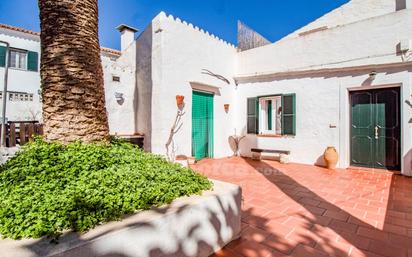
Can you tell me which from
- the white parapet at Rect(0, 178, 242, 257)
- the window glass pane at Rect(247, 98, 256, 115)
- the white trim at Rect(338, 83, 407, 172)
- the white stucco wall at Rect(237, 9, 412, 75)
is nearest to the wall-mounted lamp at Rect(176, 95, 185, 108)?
the window glass pane at Rect(247, 98, 256, 115)

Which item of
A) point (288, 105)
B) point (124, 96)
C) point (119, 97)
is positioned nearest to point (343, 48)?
point (288, 105)

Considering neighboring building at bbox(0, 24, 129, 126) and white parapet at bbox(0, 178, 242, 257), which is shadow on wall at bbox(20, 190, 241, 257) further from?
neighboring building at bbox(0, 24, 129, 126)

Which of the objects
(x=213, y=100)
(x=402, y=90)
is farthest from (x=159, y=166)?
(x=402, y=90)

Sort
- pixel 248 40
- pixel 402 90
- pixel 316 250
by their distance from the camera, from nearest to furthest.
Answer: pixel 316 250 < pixel 402 90 < pixel 248 40

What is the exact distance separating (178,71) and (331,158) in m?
5.43

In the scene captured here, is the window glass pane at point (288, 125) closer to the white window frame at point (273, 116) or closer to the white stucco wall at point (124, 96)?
the white window frame at point (273, 116)

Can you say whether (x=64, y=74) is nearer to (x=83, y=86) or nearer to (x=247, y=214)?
(x=83, y=86)

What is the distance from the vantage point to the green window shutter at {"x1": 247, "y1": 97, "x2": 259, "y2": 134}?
852cm

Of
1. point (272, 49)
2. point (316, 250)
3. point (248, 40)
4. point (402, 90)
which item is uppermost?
point (248, 40)

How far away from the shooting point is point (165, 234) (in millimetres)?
1825

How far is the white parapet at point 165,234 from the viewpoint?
1.37 m

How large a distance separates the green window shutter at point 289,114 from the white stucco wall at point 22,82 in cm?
1405

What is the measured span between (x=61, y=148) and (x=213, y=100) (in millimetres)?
6354

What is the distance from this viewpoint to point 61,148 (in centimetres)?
255
